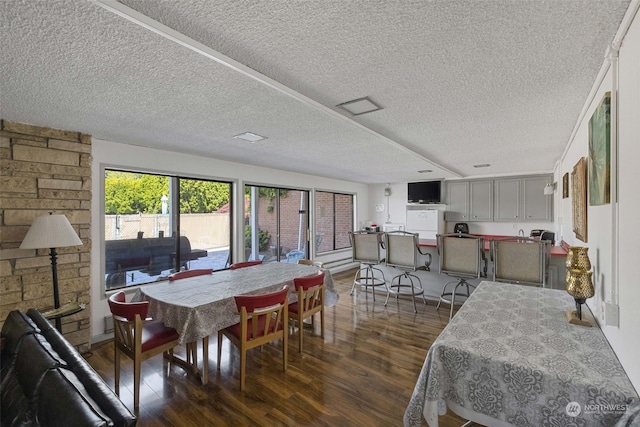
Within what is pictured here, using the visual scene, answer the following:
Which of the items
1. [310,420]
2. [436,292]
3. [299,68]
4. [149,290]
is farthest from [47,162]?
[436,292]

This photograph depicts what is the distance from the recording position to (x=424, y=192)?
714 centimetres

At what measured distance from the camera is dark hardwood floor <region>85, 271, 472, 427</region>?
6.61ft

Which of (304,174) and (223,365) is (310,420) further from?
(304,174)

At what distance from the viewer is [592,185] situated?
1.78m

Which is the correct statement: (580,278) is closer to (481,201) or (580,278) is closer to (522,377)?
(522,377)

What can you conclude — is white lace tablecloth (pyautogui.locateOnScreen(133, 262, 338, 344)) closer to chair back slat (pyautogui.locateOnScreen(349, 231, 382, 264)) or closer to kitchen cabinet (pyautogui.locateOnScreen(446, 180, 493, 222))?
chair back slat (pyautogui.locateOnScreen(349, 231, 382, 264))

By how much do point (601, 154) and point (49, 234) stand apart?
162 inches

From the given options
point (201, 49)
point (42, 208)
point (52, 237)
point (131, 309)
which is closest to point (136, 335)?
point (131, 309)

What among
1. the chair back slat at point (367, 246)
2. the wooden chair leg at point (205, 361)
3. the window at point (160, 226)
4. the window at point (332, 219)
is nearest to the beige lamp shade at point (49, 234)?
the window at point (160, 226)

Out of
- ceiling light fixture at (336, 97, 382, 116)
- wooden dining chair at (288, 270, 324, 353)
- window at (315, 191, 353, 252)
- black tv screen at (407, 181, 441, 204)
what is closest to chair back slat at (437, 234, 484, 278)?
wooden dining chair at (288, 270, 324, 353)

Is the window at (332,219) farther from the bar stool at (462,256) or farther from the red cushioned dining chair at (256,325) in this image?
the red cushioned dining chair at (256,325)

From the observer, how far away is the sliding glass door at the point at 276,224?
207 inches

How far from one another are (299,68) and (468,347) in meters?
1.77

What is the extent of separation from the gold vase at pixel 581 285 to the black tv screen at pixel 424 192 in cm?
546
